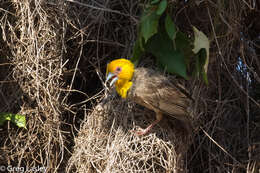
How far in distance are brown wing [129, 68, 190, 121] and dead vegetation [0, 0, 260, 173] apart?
0.31 feet

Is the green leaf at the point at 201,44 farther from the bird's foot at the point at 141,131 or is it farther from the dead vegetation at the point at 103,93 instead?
the bird's foot at the point at 141,131

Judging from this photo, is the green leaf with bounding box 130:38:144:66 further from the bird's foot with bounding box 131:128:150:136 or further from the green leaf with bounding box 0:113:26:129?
the green leaf with bounding box 0:113:26:129

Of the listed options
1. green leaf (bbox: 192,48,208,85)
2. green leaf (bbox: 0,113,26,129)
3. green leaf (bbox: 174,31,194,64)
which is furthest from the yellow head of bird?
green leaf (bbox: 0,113,26,129)

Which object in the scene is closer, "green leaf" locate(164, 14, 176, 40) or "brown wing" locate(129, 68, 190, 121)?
"green leaf" locate(164, 14, 176, 40)

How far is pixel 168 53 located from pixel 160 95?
295 millimetres

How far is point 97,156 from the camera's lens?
217 centimetres

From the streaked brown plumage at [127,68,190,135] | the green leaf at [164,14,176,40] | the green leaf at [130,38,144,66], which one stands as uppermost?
the green leaf at [164,14,176,40]

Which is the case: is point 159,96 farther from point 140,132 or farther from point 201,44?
point 201,44

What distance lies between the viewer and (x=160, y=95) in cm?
224

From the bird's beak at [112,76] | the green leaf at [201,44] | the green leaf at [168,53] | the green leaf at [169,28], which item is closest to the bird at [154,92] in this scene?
the bird's beak at [112,76]

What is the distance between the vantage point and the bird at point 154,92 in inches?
87.0

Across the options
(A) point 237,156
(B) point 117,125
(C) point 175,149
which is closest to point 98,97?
(B) point 117,125

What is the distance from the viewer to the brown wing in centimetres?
221

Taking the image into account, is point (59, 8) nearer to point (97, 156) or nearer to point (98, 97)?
point (98, 97)
